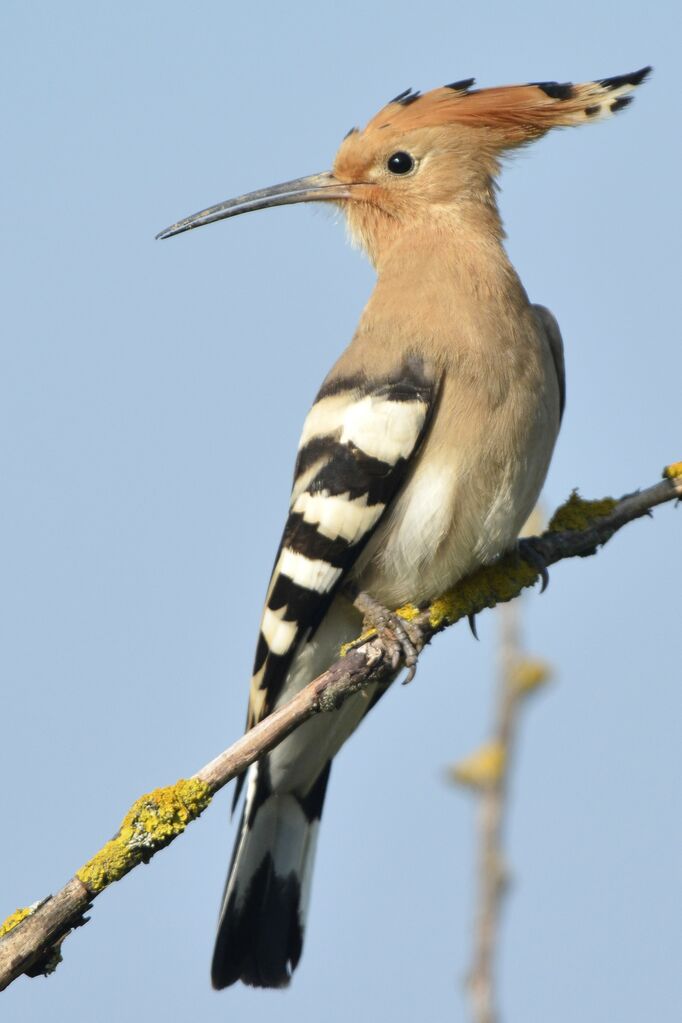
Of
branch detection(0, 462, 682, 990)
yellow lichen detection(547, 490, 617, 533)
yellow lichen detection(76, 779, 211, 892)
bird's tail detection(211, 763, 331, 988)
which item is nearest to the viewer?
branch detection(0, 462, 682, 990)

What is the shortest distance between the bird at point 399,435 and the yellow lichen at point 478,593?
48mm

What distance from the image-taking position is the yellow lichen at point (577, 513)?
3.57 m

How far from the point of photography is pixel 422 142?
395 cm

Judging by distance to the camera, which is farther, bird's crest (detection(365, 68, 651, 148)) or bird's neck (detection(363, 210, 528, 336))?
bird's crest (detection(365, 68, 651, 148))

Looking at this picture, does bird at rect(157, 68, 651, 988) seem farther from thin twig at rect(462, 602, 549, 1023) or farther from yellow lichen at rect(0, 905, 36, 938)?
yellow lichen at rect(0, 905, 36, 938)

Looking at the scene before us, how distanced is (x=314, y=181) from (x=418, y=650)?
5.13 ft

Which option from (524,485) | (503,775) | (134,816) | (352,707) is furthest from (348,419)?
(134,816)

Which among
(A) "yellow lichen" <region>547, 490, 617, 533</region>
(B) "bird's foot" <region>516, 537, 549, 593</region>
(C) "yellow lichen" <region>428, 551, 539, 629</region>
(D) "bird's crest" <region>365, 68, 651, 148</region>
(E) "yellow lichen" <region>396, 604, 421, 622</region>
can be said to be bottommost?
(E) "yellow lichen" <region>396, 604, 421, 622</region>

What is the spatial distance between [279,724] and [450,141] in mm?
1946

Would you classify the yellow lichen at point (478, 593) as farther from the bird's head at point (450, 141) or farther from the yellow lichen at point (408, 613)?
the bird's head at point (450, 141)

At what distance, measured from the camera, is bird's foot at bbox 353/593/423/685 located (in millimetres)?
3303

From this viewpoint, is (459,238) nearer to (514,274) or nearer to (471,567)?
(514,274)

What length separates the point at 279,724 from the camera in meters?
2.75

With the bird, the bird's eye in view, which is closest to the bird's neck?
the bird
